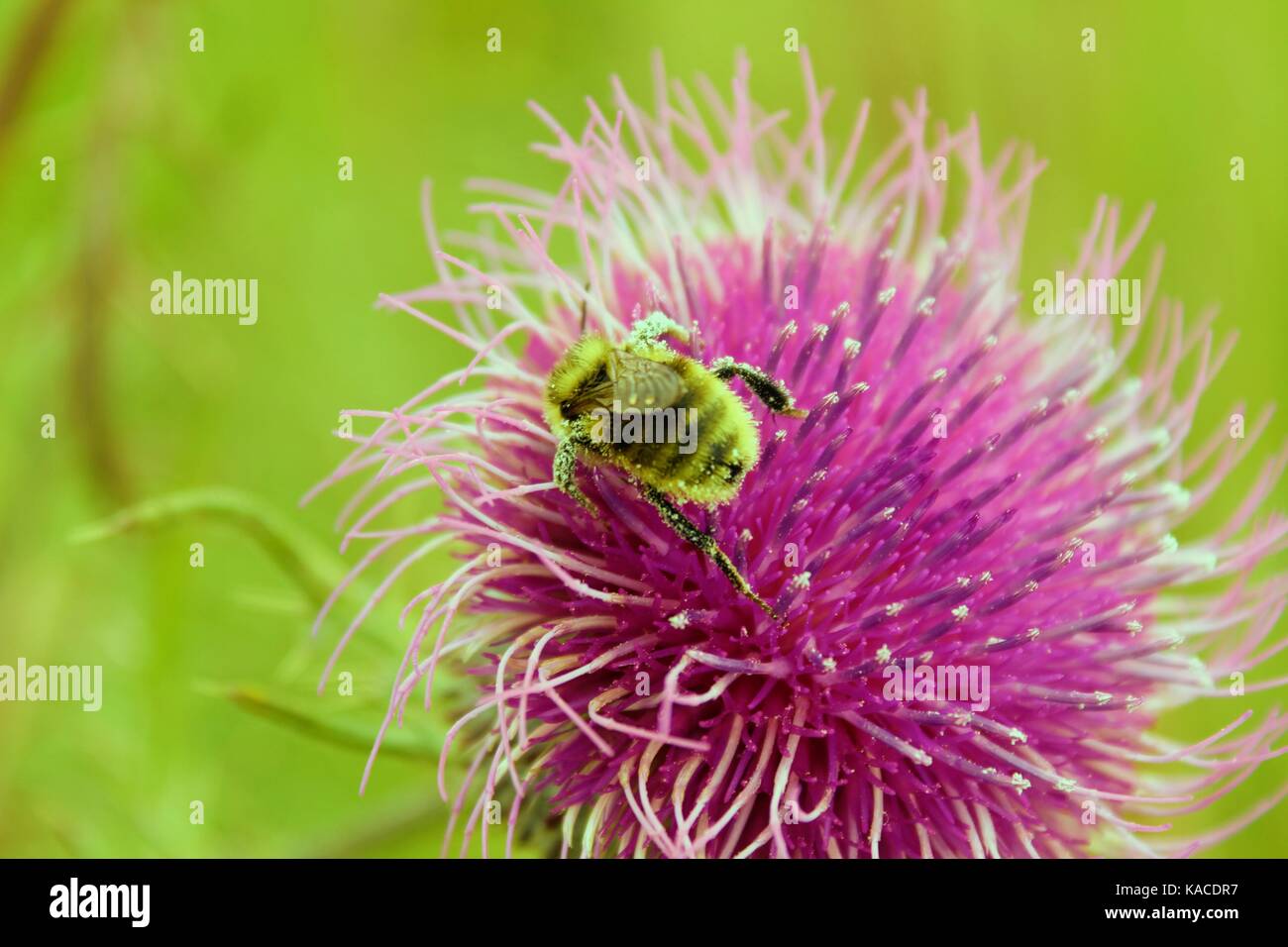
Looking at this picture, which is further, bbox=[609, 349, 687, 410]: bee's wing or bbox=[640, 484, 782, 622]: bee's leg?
bbox=[640, 484, 782, 622]: bee's leg

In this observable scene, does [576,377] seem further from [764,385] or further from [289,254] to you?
[289,254]

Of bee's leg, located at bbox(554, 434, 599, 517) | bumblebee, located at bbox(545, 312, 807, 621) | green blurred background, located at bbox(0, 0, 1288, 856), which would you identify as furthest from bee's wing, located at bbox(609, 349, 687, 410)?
green blurred background, located at bbox(0, 0, 1288, 856)

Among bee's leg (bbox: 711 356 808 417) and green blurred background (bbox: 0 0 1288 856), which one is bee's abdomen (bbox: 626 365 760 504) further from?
green blurred background (bbox: 0 0 1288 856)

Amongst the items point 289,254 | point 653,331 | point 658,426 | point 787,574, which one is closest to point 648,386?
point 658,426

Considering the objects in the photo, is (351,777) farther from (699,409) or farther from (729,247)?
(699,409)

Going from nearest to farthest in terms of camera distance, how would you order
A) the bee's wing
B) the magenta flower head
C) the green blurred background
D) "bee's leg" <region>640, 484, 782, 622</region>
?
the bee's wing, "bee's leg" <region>640, 484, 782, 622</region>, the magenta flower head, the green blurred background
